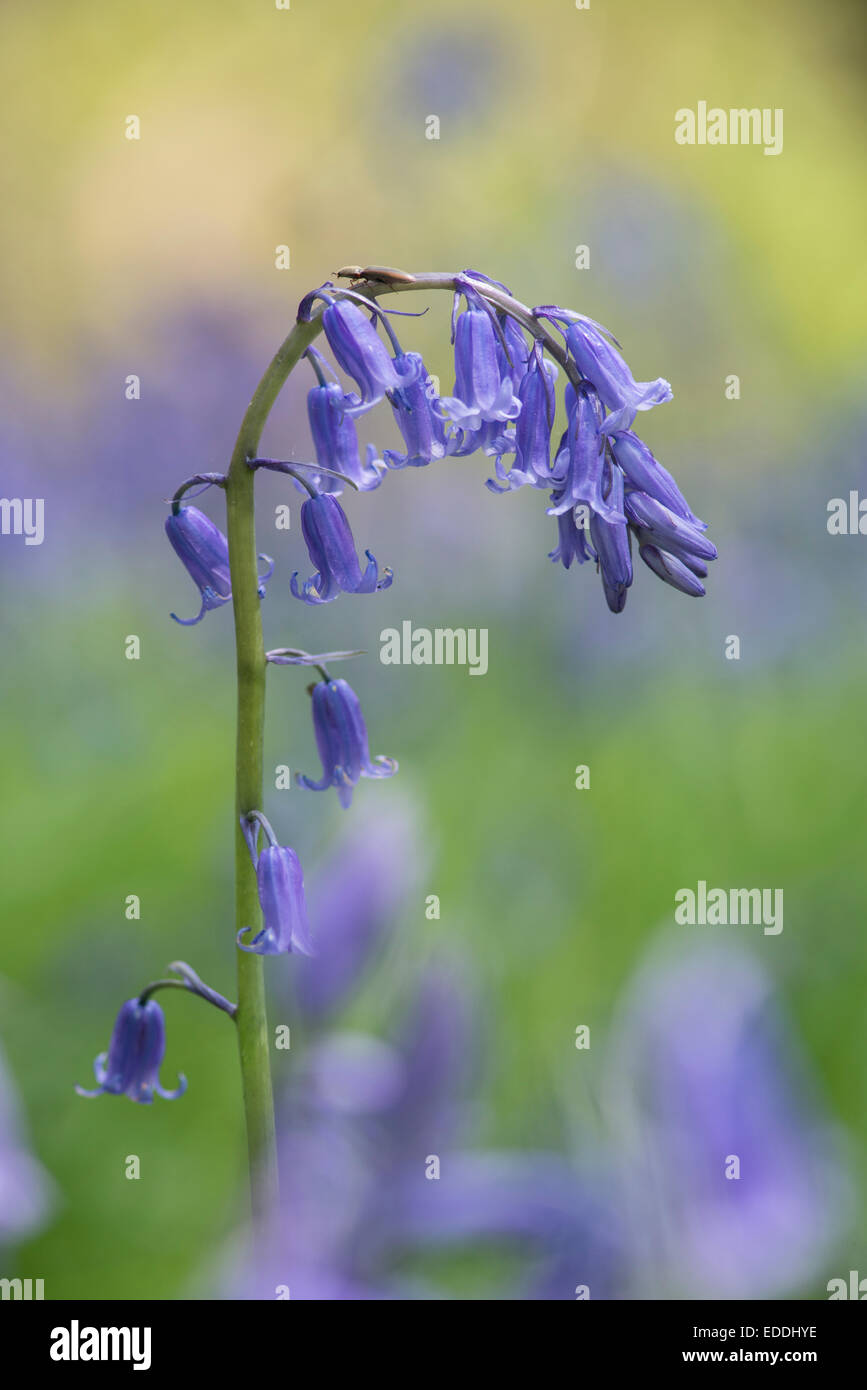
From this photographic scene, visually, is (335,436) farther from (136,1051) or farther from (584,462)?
(136,1051)

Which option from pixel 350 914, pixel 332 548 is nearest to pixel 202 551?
pixel 332 548

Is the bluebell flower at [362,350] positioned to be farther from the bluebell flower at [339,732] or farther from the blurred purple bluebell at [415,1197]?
the blurred purple bluebell at [415,1197]

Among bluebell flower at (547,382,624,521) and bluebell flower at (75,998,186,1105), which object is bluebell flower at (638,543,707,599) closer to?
bluebell flower at (547,382,624,521)

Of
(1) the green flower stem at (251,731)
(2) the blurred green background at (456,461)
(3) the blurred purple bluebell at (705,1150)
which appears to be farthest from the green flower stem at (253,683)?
(2) the blurred green background at (456,461)

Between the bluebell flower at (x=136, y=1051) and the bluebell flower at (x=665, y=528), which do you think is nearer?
the bluebell flower at (x=665, y=528)
